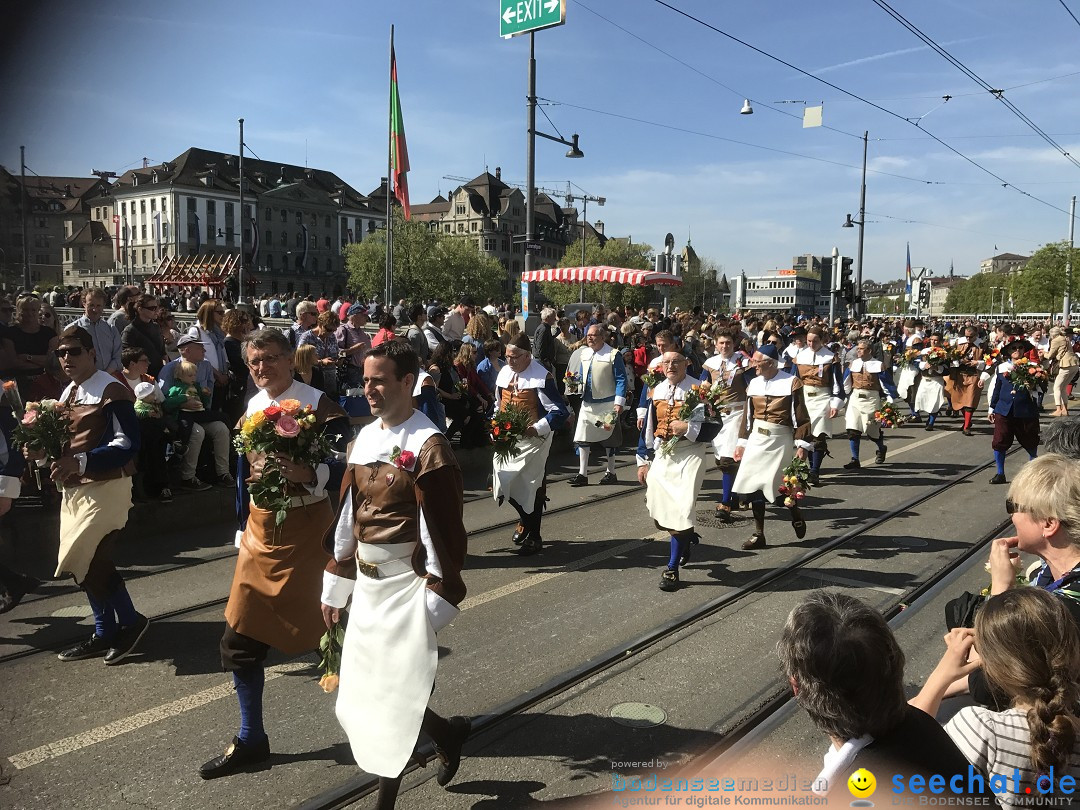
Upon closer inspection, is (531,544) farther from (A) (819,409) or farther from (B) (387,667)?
(A) (819,409)

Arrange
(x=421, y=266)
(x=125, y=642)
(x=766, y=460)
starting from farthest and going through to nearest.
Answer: (x=421, y=266), (x=766, y=460), (x=125, y=642)

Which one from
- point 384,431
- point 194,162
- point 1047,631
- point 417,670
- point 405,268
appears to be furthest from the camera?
point 194,162

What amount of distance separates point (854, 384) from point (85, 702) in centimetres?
1224

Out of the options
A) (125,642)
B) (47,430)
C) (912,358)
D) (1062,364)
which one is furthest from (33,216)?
(1062,364)

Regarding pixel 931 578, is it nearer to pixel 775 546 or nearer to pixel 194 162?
pixel 775 546

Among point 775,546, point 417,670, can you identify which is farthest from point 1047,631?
point 775,546

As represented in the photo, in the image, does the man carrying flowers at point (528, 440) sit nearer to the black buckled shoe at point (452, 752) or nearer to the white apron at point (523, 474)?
the white apron at point (523, 474)

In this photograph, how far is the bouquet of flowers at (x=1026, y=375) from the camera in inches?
437

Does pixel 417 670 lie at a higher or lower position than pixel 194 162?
lower

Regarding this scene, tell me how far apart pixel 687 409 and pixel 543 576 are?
196 cm

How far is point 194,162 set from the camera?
282ft

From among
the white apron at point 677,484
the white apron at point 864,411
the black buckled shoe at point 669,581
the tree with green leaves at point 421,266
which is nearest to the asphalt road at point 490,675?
the black buckled shoe at point 669,581

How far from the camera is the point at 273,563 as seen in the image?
4.13 m

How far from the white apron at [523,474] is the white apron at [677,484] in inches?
51.5
